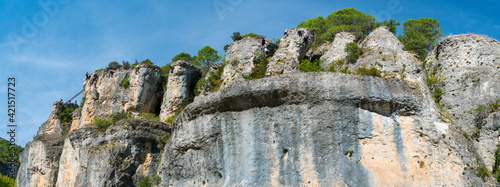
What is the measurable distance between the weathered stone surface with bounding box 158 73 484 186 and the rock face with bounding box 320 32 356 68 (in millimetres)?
7582

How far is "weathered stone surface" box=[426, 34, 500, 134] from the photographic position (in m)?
27.5

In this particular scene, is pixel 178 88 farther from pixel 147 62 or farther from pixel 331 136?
pixel 331 136

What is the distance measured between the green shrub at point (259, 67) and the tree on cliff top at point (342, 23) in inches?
291

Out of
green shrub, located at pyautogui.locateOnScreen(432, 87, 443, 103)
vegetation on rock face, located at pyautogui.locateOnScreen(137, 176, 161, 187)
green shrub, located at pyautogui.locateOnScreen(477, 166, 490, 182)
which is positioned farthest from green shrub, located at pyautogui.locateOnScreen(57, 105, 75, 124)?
green shrub, located at pyautogui.locateOnScreen(477, 166, 490, 182)

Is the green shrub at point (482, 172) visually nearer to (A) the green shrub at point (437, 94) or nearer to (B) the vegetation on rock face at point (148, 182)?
(A) the green shrub at point (437, 94)

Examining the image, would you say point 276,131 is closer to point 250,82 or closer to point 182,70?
point 250,82

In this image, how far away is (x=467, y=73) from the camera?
2905 centimetres

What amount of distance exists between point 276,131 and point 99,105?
1904 centimetres

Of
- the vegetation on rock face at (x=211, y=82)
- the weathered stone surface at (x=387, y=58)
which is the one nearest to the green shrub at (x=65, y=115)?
the vegetation on rock face at (x=211, y=82)

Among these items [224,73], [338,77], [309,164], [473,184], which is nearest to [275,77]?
[338,77]

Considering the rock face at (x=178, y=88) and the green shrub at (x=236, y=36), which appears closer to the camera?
the rock face at (x=178, y=88)

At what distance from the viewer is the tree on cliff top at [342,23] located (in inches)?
1574

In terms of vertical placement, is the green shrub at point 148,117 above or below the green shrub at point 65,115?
below

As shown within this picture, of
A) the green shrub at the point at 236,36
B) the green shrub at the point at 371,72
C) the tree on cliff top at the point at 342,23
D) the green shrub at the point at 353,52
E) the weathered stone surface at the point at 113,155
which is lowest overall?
the weathered stone surface at the point at 113,155
